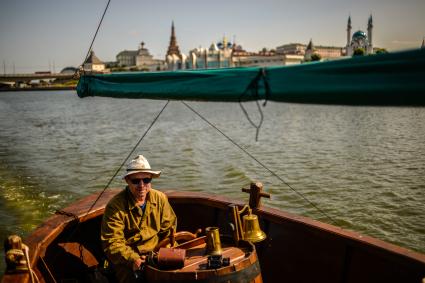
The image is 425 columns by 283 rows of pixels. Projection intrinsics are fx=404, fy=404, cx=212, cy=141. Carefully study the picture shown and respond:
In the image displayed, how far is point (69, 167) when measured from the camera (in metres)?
14.8

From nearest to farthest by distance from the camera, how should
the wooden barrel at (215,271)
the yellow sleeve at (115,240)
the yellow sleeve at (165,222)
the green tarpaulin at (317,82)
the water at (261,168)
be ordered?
the green tarpaulin at (317,82), the wooden barrel at (215,271), the yellow sleeve at (115,240), the yellow sleeve at (165,222), the water at (261,168)

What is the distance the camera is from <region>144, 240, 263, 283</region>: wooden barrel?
2791mm

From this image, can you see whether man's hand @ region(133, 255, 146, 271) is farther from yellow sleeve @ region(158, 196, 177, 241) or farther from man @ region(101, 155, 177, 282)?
yellow sleeve @ region(158, 196, 177, 241)

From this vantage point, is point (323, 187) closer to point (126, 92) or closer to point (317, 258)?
point (317, 258)

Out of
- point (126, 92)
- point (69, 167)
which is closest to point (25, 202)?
point (69, 167)

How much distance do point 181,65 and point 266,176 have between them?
140 meters

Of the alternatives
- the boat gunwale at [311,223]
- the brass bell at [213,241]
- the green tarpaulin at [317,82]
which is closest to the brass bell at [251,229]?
the brass bell at [213,241]

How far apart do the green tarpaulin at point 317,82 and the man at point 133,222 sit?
29.7 inches

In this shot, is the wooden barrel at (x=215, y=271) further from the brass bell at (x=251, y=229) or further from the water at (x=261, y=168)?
the water at (x=261, y=168)

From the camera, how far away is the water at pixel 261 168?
9547 millimetres

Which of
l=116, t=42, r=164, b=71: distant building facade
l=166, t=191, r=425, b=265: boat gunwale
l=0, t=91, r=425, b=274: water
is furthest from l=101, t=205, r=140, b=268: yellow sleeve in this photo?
l=116, t=42, r=164, b=71: distant building facade

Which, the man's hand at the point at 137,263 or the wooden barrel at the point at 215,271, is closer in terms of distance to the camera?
the wooden barrel at the point at 215,271

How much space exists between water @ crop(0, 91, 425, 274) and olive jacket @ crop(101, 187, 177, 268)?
19.3 feet

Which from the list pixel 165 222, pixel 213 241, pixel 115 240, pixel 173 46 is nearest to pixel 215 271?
pixel 213 241
